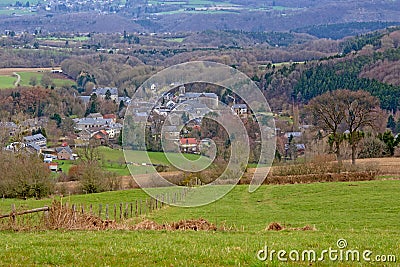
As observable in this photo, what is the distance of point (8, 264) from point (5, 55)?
436ft

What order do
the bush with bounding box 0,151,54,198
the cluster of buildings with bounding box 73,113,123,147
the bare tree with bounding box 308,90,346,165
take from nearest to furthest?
the bush with bounding box 0,151,54,198 < the bare tree with bounding box 308,90,346,165 < the cluster of buildings with bounding box 73,113,123,147

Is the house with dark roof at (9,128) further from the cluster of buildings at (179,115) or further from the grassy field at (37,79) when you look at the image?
the grassy field at (37,79)

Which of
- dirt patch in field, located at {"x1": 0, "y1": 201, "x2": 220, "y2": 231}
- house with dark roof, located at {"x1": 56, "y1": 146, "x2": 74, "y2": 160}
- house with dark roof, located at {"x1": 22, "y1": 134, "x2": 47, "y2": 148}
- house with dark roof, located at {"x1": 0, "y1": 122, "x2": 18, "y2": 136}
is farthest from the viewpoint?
house with dark roof, located at {"x1": 22, "y1": 134, "x2": 47, "y2": 148}

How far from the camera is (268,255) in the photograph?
33.7 feet

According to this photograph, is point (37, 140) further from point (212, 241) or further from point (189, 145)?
point (212, 241)

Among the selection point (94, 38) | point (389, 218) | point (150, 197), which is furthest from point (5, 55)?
point (389, 218)

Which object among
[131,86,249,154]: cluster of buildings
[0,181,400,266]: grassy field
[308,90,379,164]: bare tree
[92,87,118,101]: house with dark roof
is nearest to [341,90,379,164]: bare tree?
[308,90,379,164]: bare tree

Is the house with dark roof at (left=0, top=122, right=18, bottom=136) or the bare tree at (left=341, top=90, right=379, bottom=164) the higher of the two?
the bare tree at (left=341, top=90, right=379, bottom=164)

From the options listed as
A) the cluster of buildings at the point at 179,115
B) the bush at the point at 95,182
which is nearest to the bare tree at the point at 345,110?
the cluster of buildings at the point at 179,115

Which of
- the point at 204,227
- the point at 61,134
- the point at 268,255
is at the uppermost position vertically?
the point at 268,255

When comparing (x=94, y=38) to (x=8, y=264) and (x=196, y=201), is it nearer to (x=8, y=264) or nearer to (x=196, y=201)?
(x=196, y=201)

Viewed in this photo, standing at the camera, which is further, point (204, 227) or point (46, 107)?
point (46, 107)

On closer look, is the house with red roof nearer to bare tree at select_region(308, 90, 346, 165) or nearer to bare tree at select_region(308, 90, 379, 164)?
bare tree at select_region(308, 90, 346, 165)

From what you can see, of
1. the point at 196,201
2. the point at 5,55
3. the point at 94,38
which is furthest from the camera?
the point at 94,38
